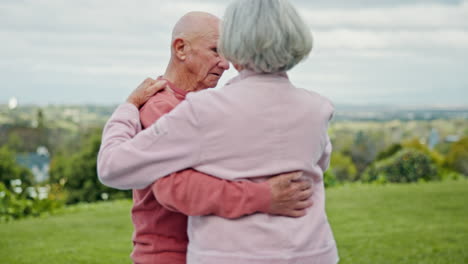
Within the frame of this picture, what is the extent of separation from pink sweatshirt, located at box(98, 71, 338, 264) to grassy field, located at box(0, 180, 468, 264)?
4.30m

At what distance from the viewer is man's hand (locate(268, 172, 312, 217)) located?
179 centimetres

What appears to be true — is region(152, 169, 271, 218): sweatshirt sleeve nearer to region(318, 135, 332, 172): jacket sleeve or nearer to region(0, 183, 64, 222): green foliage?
region(318, 135, 332, 172): jacket sleeve

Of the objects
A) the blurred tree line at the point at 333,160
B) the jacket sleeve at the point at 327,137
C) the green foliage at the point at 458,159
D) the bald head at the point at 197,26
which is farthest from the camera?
the green foliage at the point at 458,159

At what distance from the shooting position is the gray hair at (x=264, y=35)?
1.71m

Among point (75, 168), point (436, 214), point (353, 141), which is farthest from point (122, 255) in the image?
point (353, 141)

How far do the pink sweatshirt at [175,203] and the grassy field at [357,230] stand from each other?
4109 millimetres

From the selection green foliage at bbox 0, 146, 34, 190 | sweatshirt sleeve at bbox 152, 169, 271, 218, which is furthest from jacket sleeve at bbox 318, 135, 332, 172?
green foliage at bbox 0, 146, 34, 190

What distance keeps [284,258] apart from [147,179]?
1.49ft

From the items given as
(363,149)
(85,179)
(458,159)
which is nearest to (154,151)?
(458,159)

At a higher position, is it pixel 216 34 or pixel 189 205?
pixel 216 34

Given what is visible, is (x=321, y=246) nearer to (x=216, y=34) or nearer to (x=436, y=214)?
(x=216, y=34)

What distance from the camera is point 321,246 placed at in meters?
1.88

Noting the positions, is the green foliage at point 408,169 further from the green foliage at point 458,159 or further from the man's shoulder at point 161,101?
the man's shoulder at point 161,101

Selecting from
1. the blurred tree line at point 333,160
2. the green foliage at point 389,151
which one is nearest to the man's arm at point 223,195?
the blurred tree line at point 333,160
